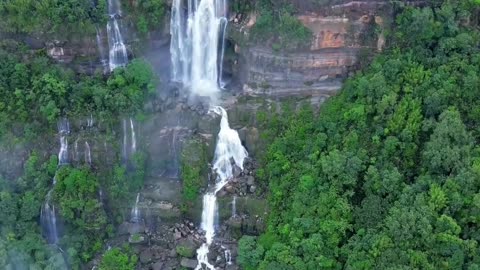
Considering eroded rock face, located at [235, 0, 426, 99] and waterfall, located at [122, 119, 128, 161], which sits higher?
eroded rock face, located at [235, 0, 426, 99]

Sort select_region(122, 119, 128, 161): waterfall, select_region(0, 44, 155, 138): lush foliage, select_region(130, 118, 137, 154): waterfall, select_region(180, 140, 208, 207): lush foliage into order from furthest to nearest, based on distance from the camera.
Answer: select_region(130, 118, 137, 154): waterfall, select_region(122, 119, 128, 161): waterfall, select_region(180, 140, 208, 207): lush foliage, select_region(0, 44, 155, 138): lush foliage

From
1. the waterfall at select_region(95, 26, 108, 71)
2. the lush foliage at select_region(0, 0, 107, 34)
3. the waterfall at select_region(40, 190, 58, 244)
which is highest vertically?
the lush foliage at select_region(0, 0, 107, 34)

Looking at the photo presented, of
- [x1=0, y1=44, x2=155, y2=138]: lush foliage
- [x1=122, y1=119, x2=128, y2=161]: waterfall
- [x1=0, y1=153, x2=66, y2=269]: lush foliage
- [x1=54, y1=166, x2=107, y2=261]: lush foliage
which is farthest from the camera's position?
[x1=122, y1=119, x2=128, y2=161]: waterfall

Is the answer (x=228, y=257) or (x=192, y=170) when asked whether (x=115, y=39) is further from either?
(x=228, y=257)

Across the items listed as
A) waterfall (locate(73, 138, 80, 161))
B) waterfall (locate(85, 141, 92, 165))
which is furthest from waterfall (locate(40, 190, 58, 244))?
waterfall (locate(85, 141, 92, 165))

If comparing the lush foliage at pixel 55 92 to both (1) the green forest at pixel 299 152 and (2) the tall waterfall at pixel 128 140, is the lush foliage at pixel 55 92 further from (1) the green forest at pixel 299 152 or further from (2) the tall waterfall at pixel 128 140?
(2) the tall waterfall at pixel 128 140

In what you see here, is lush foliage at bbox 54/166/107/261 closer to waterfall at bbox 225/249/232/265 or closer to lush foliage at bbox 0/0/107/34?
waterfall at bbox 225/249/232/265

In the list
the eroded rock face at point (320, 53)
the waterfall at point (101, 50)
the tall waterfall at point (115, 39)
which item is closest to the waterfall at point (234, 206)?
the eroded rock face at point (320, 53)
